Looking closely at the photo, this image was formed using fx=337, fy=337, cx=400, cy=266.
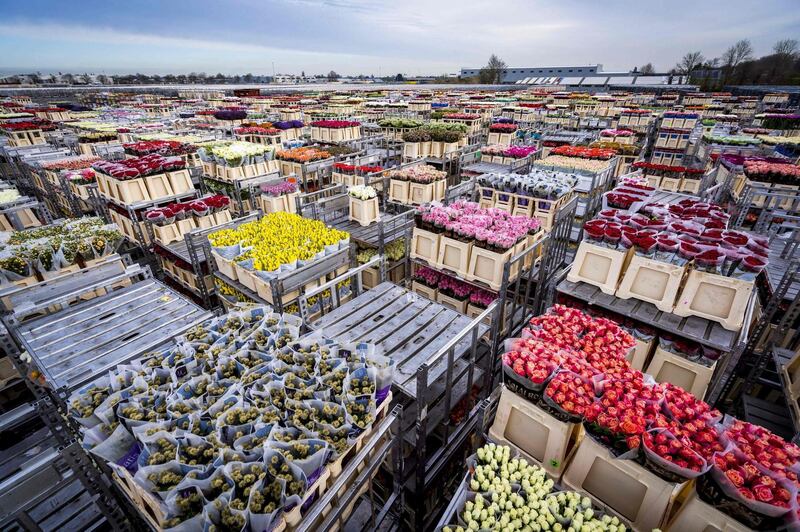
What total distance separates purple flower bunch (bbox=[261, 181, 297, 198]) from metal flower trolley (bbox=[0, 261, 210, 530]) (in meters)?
4.87

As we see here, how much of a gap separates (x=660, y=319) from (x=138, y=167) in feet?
42.0

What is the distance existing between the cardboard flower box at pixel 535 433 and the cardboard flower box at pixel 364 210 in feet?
21.5

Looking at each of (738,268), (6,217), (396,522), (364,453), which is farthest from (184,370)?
(6,217)

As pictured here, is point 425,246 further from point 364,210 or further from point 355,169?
point 355,169

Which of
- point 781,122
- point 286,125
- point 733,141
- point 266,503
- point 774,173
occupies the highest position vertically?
point 781,122

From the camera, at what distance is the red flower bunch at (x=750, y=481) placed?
2.53m

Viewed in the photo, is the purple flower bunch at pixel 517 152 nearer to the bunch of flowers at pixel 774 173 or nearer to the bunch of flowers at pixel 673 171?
the bunch of flowers at pixel 673 171

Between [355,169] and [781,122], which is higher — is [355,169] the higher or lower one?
the lower one

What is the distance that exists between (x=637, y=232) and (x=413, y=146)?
41.6 feet

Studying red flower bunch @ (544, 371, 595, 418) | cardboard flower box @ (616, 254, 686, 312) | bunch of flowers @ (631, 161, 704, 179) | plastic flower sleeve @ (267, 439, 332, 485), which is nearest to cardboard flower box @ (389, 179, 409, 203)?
cardboard flower box @ (616, 254, 686, 312)

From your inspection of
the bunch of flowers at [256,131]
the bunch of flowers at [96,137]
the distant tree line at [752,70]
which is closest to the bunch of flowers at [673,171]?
the bunch of flowers at [256,131]

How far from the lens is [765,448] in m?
2.95

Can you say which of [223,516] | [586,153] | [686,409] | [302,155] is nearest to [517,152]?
[586,153]

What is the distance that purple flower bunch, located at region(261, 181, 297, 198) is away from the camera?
10578 millimetres
